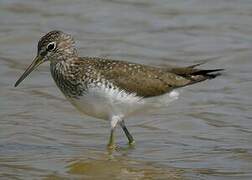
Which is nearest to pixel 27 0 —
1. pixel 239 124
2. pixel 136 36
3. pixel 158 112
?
pixel 136 36

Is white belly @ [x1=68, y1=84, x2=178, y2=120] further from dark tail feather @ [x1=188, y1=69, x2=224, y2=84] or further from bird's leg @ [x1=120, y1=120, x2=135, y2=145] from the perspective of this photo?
dark tail feather @ [x1=188, y1=69, x2=224, y2=84]

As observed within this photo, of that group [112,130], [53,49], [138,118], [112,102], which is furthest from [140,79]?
[138,118]

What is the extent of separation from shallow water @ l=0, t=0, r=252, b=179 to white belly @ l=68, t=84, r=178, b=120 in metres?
0.49

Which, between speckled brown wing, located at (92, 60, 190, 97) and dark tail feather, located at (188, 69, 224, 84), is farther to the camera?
dark tail feather, located at (188, 69, 224, 84)

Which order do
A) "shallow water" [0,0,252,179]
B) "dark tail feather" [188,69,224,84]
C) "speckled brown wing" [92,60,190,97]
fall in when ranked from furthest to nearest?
"dark tail feather" [188,69,224,84]
"speckled brown wing" [92,60,190,97]
"shallow water" [0,0,252,179]

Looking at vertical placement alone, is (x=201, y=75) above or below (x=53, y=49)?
below

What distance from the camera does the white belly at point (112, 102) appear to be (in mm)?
10359

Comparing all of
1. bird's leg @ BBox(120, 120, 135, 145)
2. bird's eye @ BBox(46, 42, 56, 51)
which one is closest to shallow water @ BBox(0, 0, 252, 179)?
bird's leg @ BBox(120, 120, 135, 145)

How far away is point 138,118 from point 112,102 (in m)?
1.86

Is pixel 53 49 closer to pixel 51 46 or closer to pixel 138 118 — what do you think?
pixel 51 46

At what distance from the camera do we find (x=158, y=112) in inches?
489

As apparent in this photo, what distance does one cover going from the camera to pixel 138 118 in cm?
1227

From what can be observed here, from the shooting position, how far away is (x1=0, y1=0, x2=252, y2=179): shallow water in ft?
32.9

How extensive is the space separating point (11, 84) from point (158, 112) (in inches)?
101
